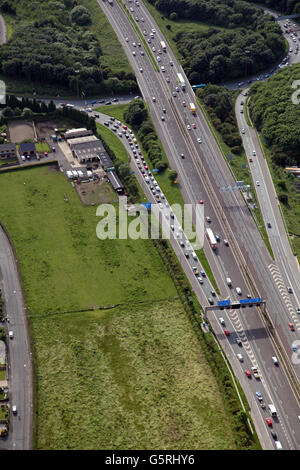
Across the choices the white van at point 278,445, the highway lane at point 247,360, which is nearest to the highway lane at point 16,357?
the highway lane at point 247,360

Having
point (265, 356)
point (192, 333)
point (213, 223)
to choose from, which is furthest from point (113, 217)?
point (265, 356)

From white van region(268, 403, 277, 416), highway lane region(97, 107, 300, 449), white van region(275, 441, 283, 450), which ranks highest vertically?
highway lane region(97, 107, 300, 449)

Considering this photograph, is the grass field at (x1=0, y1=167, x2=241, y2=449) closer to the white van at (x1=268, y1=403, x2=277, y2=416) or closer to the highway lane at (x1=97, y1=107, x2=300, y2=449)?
the highway lane at (x1=97, y1=107, x2=300, y2=449)

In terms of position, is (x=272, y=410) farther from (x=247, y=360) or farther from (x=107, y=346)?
(x=107, y=346)

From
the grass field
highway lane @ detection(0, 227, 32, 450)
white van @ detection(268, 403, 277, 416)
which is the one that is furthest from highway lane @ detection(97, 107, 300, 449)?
highway lane @ detection(0, 227, 32, 450)

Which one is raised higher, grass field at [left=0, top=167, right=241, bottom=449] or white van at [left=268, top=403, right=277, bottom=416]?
grass field at [left=0, top=167, right=241, bottom=449]

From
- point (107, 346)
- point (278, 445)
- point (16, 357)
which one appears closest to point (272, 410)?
point (278, 445)
